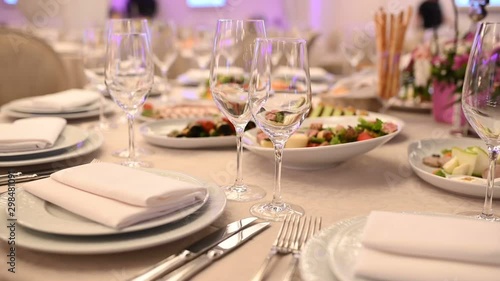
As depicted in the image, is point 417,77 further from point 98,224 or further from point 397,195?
point 98,224

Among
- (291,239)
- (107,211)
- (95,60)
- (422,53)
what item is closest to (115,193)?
(107,211)

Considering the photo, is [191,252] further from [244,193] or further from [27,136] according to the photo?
[27,136]

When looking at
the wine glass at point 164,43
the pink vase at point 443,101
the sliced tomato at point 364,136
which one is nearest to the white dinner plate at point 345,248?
the sliced tomato at point 364,136

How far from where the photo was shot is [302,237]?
0.70 meters

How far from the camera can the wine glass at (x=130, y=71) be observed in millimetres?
1121

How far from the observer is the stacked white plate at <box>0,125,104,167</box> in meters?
1.05

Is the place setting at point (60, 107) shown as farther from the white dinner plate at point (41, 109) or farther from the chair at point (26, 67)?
the chair at point (26, 67)

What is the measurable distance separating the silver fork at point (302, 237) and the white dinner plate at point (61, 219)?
145 mm

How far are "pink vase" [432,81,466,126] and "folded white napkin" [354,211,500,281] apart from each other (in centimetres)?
103

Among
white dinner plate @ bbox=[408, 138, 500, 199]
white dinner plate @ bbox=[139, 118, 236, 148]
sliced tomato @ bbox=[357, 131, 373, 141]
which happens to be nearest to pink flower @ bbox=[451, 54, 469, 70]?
white dinner plate @ bbox=[408, 138, 500, 199]

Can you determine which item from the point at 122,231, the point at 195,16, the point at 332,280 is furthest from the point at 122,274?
the point at 195,16

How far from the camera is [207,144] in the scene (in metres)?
1.26

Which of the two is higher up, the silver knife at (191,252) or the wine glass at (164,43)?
the wine glass at (164,43)

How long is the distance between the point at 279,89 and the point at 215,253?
0.27m
